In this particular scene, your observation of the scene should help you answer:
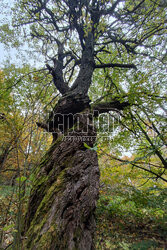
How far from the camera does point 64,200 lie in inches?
42.4

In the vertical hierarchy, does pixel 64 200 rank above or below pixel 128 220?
above

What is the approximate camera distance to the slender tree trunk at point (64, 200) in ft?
2.90

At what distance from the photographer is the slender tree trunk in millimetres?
883

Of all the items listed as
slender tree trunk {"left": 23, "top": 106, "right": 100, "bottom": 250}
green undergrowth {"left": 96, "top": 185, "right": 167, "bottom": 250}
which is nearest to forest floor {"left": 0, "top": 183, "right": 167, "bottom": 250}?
green undergrowth {"left": 96, "top": 185, "right": 167, "bottom": 250}

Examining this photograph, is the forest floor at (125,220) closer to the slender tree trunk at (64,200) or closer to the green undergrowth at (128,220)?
the green undergrowth at (128,220)

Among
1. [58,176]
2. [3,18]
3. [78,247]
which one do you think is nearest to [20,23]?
Result: [3,18]

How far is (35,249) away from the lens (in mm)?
777

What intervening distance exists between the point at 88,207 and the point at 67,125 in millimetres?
1500

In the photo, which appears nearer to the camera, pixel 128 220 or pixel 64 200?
pixel 64 200

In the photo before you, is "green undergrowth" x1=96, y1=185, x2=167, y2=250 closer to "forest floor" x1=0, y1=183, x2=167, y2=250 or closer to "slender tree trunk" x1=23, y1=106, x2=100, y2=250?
"forest floor" x1=0, y1=183, x2=167, y2=250

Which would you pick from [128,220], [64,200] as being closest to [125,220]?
[128,220]

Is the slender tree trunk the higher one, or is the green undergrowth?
the slender tree trunk

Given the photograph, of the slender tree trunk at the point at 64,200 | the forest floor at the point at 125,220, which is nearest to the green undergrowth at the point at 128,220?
the forest floor at the point at 125,220

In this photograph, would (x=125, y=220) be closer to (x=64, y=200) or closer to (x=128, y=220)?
(x=128, y=220)
